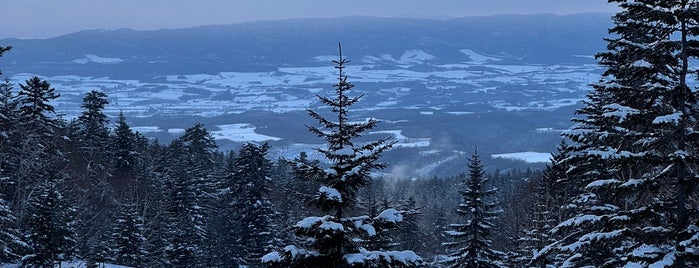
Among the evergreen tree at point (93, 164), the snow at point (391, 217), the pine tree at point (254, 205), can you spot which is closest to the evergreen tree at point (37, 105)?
the evergreen tree at point (93, 164)

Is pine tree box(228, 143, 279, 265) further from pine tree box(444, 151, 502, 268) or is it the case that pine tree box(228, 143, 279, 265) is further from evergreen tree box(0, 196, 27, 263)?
pine tree box(444, 151, 502, 268)

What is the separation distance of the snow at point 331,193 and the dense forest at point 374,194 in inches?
1.2

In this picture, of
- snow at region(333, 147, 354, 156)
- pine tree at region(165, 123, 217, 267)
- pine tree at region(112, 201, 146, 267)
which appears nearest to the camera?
snow at region(333, 147, 354, 156)

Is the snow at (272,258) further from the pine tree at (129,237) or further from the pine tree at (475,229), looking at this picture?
the pine tree at (129,237)

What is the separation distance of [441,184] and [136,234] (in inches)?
4957

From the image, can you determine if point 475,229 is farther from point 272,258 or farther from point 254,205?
point 254,205

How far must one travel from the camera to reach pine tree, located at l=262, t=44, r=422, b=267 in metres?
11.4

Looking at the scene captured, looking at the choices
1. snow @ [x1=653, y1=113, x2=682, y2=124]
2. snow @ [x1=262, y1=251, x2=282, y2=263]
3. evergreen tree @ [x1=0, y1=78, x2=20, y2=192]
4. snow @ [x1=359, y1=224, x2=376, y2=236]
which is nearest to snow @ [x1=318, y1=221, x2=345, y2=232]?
snow @ [x1=359, y1=224, x2=376, y2=236]

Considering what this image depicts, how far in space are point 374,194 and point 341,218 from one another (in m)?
17.6

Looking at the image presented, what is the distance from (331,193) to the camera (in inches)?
451

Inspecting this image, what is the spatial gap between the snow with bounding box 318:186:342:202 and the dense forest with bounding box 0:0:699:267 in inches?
1.2

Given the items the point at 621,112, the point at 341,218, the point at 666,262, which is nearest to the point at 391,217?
the point at 341,218

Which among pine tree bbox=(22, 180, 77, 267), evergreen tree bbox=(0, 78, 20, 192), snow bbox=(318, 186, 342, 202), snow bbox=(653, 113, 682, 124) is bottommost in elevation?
pine tree bbox=(22, 180, 77, 267)

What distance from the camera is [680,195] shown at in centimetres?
1134
